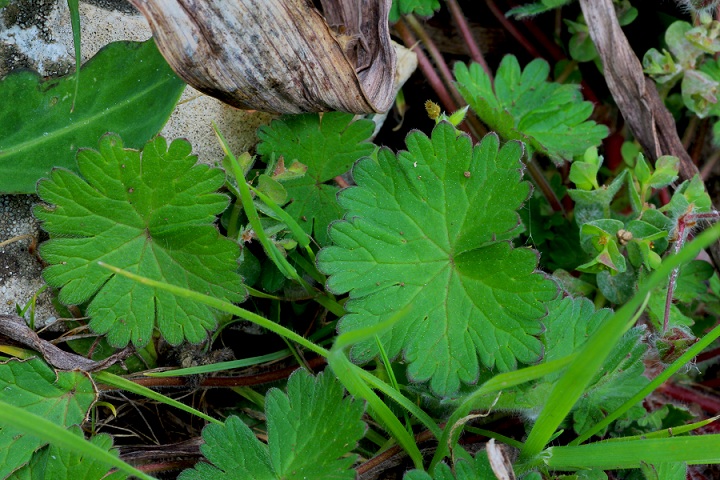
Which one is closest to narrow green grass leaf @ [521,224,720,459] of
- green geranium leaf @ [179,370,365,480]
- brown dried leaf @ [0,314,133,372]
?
green geranium leaf @ [179,370,365,480]

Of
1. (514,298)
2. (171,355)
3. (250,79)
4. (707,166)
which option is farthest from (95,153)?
(707,166)

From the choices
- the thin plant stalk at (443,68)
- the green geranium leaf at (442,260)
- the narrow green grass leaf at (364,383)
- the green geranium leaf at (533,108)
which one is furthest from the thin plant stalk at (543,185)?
the narrow green grass leaf at (364,383)

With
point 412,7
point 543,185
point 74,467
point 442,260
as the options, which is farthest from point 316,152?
point 74,467

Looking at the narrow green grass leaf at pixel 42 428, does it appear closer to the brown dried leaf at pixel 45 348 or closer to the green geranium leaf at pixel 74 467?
the green geranium leaf at pixel 74 467

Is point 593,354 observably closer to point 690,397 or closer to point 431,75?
point 690,397

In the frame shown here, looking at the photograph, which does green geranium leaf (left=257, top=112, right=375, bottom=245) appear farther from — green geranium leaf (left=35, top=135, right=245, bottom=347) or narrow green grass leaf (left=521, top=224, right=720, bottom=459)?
narrow green grass leaf (left=521, top=224, right=720, bottom=459)
